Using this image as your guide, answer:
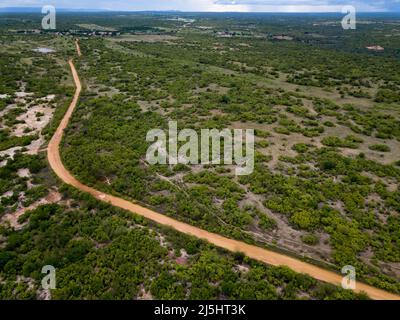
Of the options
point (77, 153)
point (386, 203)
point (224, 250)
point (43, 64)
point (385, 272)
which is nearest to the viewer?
point (385, 272)

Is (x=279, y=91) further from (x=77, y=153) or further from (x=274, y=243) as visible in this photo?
(x=274, y=243)
